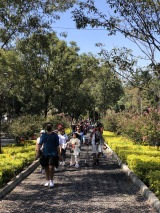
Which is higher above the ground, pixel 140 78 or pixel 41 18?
pixel 41 18

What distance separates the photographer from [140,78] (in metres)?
11.2

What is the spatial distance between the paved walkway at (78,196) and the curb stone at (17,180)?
0.14 meters

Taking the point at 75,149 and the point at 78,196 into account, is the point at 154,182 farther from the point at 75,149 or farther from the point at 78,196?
the point at 75,149

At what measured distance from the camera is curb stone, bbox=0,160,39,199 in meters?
8.95

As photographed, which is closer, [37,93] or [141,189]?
[141,189]

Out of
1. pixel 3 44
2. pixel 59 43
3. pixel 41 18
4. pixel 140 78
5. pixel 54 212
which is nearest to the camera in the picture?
pixel 54 212

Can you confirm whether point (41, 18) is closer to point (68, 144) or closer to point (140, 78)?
point (140, 78)

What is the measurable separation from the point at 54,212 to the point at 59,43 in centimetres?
2895

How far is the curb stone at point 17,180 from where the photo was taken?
895 centimetres

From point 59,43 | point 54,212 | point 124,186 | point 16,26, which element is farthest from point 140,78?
point 59,43

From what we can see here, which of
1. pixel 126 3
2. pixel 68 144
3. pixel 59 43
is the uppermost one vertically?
pixel 59 43

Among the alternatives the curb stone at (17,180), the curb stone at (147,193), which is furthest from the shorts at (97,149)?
the curb stone at (147,193)

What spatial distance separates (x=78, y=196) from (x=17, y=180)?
2.76 metres

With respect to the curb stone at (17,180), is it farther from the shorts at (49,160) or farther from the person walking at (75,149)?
the person walking at (75,149)
